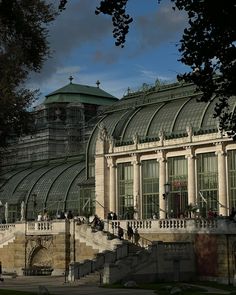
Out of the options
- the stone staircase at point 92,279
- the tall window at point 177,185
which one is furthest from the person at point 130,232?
the tall window at point 177,185

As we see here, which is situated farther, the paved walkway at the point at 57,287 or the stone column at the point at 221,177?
the stone column at the point at 221,177

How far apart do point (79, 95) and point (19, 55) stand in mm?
80693

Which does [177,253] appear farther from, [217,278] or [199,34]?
[199,34]

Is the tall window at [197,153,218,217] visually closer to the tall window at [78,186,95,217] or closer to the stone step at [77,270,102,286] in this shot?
the tall window at [78,186,95,217]

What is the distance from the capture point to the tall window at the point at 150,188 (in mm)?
69000

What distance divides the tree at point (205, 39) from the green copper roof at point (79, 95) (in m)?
87.8

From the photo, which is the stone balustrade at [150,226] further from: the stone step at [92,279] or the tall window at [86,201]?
the tall window at [86,201]

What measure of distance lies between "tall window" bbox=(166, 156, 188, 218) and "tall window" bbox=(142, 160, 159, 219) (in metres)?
1.61

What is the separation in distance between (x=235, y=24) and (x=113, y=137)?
49.4 meters

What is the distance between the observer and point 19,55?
115 ft

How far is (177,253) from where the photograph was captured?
5306cm

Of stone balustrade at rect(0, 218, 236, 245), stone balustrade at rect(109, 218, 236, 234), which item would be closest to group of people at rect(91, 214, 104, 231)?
stone balustrade at rect(0, 218, 236, 245)

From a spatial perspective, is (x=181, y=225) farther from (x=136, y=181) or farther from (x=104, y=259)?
(x=136, y=181)

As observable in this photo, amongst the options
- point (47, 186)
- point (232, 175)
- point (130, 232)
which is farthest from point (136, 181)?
point (47, 186)
